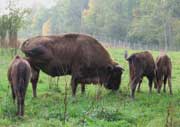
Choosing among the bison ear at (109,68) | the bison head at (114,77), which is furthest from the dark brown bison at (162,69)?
the bison ear at (109,68)

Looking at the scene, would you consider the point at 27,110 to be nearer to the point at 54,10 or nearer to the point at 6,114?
the point at 6,114

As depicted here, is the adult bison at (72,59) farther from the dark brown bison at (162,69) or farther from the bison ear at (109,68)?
the dark brown bison at (162,69)

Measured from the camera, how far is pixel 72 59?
14.1 m

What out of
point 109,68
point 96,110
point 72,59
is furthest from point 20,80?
point 109,68

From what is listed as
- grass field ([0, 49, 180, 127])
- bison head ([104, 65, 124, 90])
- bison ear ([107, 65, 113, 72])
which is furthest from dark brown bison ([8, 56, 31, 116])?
bison head ([104, 65, 124, 90])

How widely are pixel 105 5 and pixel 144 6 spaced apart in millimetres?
12350

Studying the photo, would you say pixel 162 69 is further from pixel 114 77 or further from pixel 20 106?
pixel 20 106

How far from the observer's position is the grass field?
32.1 feet

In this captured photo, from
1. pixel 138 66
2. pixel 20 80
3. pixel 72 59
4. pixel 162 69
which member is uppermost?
pixel 20 80

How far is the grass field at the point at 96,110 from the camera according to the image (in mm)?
9781

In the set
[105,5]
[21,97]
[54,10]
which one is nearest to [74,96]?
[21,97]

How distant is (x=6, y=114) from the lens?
10672 millimetres

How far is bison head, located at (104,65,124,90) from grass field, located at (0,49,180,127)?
0.26m

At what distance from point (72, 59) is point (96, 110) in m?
3.83
